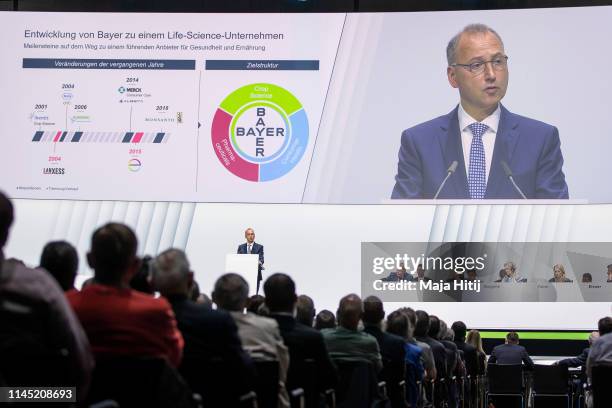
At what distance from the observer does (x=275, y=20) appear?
36.2 ft

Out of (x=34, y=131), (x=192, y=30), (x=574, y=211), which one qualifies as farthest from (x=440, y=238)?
(x=34, y=131)

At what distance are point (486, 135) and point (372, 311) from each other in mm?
5823

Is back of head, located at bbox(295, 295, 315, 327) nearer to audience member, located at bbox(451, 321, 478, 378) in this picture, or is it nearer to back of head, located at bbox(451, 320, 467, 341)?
audience member, located at bbox(451, 321, 478, 378)

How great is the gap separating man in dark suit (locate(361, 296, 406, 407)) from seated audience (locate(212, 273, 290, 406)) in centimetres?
142

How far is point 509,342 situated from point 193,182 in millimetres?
4019

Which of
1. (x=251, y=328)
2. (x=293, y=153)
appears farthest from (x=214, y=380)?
(x=293, y=153)

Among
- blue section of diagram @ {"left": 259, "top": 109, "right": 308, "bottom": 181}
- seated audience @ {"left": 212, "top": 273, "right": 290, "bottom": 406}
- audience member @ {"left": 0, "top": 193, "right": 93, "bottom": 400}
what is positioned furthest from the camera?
blue section of diagram @ {"left": 259, "top": 109, "right": 308, "bottom": 181}

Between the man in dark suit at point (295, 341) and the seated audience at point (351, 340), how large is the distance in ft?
1.89

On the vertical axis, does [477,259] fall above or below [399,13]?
below

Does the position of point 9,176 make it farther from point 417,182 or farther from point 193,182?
point 417,182

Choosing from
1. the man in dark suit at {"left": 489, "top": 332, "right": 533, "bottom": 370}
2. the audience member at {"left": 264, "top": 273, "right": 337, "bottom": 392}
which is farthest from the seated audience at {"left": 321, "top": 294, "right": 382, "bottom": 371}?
the man in dark suit at {"left": 489, "top": 332, "right": 533, "bottom": 370}

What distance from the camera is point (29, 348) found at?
2350 mm

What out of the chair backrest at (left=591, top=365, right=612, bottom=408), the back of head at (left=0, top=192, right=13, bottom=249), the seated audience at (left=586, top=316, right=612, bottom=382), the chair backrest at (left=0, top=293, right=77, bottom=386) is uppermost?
the back of head at (left=0, top=192, right=13, bottom=249)

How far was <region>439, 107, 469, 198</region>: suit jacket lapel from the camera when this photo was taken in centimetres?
1072
